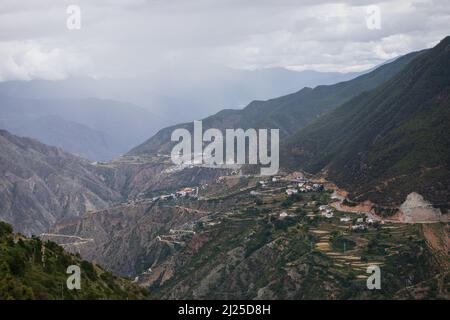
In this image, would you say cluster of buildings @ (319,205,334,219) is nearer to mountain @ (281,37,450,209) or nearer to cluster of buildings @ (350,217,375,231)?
mountain @ (281,37,450,209)

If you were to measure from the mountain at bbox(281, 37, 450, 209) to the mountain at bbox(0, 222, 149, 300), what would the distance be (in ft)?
224

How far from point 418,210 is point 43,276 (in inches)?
3044

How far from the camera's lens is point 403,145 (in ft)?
473

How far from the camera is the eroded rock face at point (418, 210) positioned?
118 m

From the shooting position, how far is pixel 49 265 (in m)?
66.9

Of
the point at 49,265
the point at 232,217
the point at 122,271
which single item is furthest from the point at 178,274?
the point at 49,265

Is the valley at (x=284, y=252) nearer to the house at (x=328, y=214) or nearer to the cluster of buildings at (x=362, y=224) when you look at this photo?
the cluster of buildings at (x=362, y=224)

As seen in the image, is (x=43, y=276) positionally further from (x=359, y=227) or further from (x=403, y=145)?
(x=403, y=145)

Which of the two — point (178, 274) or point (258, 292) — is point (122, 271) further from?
point (258, 292)

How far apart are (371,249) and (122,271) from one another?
72445 millimetres

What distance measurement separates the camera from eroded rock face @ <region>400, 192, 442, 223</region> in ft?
387

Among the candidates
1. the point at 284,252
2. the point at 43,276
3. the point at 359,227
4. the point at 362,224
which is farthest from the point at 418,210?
the point at 43,276

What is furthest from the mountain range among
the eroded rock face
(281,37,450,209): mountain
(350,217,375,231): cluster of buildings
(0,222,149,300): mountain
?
(0,222,149,300): mountain

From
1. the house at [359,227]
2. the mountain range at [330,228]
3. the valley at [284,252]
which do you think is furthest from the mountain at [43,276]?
the house at [359,227]
